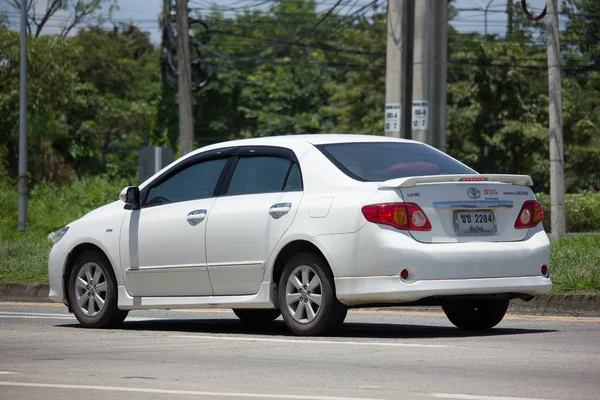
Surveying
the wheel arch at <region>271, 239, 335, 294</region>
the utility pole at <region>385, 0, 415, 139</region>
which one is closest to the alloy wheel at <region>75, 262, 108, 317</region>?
the wheel arch at <region>271, 239, 335, 294</region>

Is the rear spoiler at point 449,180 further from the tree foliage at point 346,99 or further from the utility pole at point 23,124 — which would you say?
the tree foliage at point 346,99

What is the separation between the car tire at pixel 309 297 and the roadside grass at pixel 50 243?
12.3ft

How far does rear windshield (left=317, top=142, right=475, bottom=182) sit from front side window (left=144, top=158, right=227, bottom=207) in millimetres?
1092

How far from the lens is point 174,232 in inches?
435

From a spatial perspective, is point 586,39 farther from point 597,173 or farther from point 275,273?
point 275,273

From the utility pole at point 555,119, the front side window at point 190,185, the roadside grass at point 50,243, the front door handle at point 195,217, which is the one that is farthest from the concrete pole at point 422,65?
the front door handle at point 195,217

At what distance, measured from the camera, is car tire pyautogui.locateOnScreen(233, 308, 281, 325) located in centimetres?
1168

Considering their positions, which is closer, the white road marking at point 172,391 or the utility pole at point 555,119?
the white road marking at point 172,391

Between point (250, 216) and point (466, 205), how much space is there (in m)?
1.75

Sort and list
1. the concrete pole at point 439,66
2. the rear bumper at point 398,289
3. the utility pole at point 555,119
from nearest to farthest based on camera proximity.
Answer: the rear bumper at point 398,289 → the concrete pole at point 439,66 → the utility pole at point 555,119

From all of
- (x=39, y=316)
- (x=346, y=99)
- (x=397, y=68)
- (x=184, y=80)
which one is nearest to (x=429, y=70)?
(x=397, y=68)

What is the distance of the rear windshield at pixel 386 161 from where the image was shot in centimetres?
1013

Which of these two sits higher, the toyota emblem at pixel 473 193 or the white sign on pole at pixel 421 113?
the white sign on pole at pixel 421 113

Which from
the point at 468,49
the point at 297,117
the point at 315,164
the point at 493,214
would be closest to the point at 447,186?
the point at 493,214
